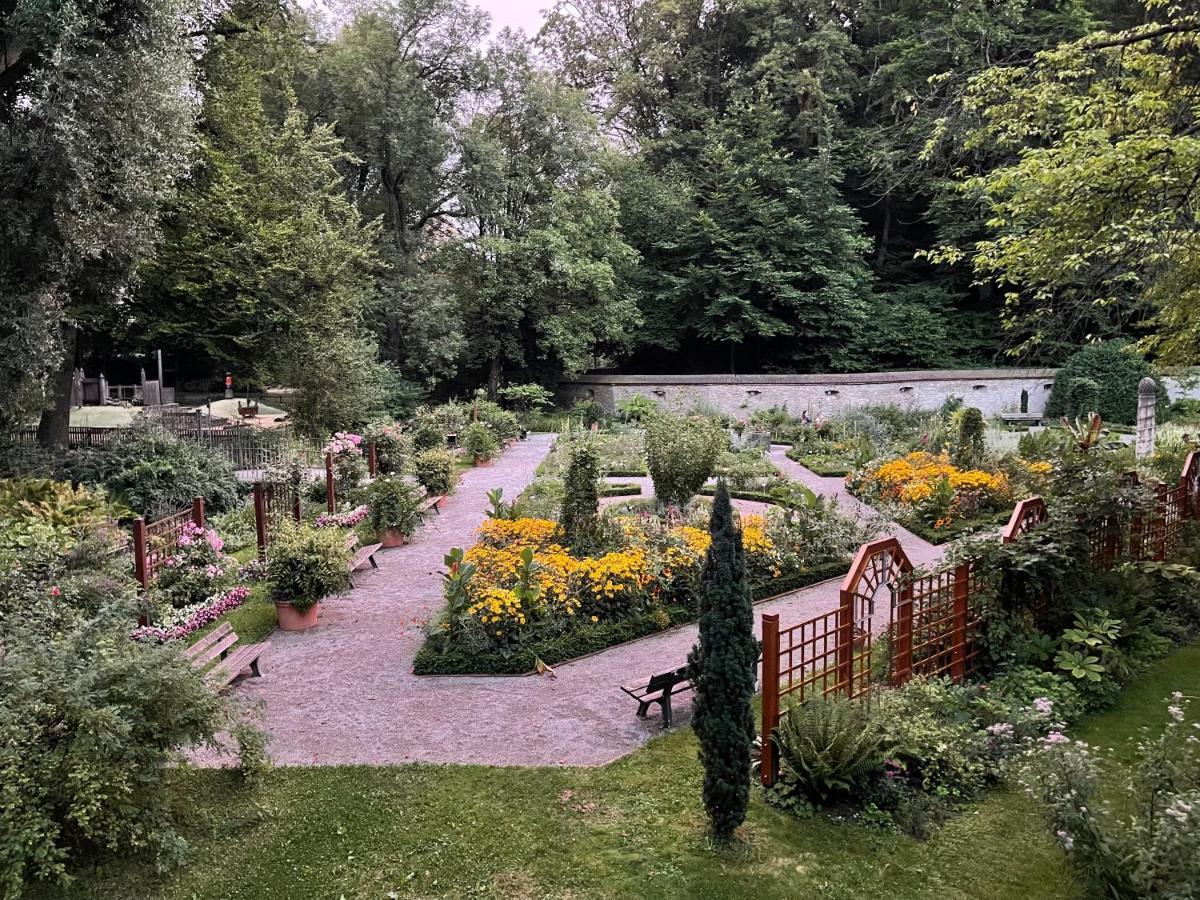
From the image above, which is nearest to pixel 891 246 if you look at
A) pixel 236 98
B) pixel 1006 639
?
pixel 236 98

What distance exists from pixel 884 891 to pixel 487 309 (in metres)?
26.5

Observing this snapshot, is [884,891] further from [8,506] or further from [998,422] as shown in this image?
[998,422]

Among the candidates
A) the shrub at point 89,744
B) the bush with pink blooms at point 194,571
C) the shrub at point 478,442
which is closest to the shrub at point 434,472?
the shrub at point 478,442

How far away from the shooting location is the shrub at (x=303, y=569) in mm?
8516

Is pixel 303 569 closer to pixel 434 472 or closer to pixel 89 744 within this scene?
pixel 89 744

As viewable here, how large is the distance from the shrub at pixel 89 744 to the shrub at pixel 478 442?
50.1 feet

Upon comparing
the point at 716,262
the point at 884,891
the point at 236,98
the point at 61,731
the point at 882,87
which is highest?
the point at 882,87

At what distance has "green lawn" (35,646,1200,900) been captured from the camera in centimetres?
420

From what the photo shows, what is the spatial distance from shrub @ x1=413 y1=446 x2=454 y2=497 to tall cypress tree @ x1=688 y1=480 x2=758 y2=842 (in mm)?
11589

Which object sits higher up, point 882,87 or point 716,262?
point 882,87

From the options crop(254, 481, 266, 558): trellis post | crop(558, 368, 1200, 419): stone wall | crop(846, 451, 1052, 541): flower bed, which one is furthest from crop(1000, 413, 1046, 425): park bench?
crop(254, 481, 266, 558): trellis post

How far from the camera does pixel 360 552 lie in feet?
34.9

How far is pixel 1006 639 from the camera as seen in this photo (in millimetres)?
6719

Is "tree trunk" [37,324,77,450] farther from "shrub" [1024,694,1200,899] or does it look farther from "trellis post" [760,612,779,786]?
"shrub" [1024,694,1200,899]
